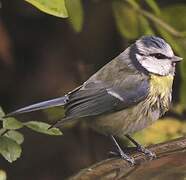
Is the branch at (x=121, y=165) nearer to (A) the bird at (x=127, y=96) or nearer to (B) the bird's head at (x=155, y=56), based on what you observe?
(A) the bird at (x=127, y=96)

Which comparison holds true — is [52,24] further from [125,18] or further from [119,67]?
[119,67]

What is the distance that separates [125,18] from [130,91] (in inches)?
18.2

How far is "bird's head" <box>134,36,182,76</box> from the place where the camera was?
9.15 feet

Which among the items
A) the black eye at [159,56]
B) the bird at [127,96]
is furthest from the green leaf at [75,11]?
the black eye at [159,56]

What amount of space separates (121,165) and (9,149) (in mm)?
359

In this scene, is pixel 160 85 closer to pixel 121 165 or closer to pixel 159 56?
pixel 159 56

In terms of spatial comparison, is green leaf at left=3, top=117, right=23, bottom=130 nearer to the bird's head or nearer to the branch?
the branch

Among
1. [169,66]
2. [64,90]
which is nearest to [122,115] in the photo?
[169,66]

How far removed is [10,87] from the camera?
13.0 ft

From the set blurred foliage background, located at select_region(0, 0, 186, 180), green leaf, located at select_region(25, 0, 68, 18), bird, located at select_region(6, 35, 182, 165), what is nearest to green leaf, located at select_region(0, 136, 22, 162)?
green leaf, located at select_region(25, 0, 68, 18)

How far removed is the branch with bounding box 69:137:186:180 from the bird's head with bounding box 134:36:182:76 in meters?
0.45

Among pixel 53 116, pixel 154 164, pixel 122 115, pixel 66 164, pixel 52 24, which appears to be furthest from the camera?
pixel 66 164

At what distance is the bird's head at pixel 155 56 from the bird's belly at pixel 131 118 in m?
0.17

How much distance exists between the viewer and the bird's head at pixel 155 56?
9.15 ft
